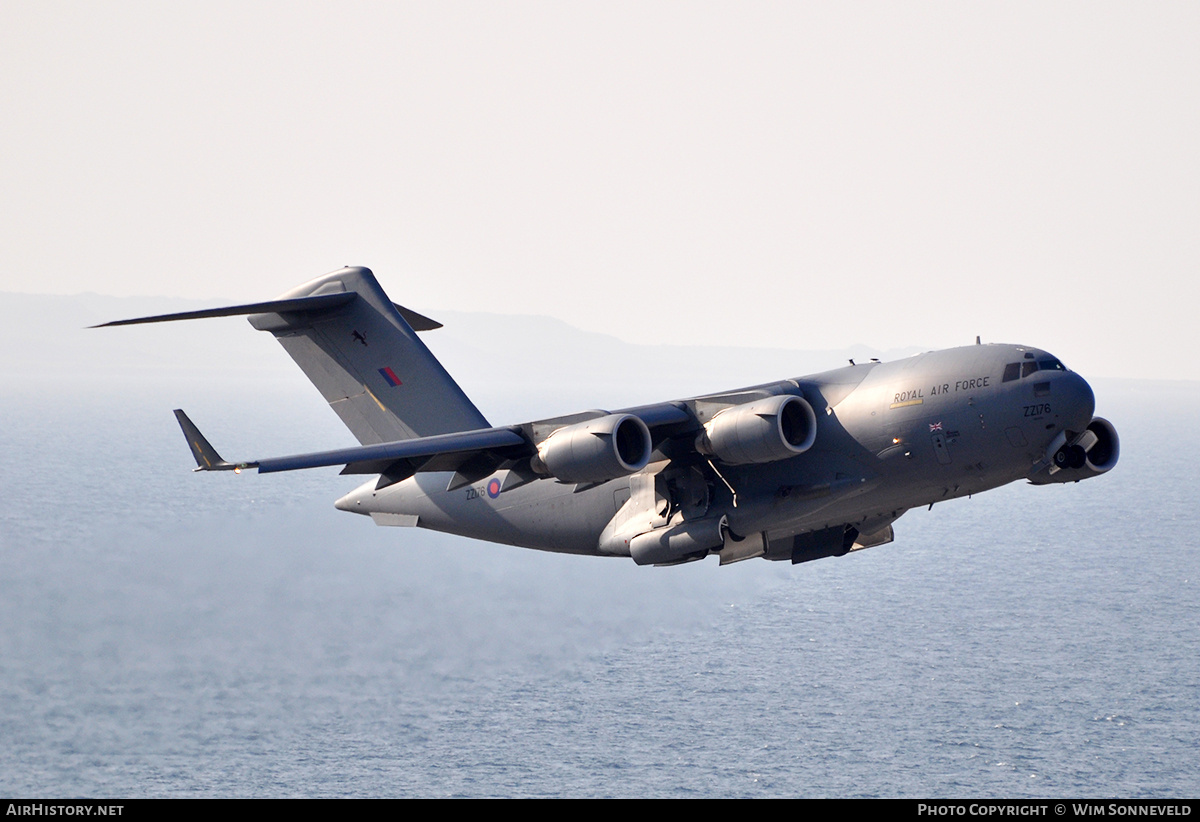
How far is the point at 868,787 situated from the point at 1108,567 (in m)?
58.3

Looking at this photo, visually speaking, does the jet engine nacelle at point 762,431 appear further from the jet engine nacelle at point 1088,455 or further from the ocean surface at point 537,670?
the ocean surface at point 537,670

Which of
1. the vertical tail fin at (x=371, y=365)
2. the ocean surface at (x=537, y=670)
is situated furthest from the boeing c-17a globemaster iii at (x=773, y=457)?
the ocean surface at (x=537, y=670)

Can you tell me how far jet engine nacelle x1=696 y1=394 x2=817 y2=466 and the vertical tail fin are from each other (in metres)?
6.69

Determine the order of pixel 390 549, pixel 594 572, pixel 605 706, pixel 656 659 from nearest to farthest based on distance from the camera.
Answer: pixel 594 572
pixel 390 549
pixel 605 706
pixel 656 659

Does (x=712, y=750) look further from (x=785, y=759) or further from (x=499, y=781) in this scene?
(x=499, y=781)

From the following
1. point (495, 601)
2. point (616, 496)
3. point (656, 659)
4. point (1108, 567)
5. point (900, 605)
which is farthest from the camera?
point (1108, 567)

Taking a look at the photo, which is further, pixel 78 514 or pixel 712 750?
pixel 78 514

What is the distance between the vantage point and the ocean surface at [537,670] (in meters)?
46.7

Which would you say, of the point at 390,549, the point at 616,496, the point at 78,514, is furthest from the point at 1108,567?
the point at 616,496

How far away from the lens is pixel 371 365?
25031 millimetres

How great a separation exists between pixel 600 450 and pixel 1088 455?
27.1 feet

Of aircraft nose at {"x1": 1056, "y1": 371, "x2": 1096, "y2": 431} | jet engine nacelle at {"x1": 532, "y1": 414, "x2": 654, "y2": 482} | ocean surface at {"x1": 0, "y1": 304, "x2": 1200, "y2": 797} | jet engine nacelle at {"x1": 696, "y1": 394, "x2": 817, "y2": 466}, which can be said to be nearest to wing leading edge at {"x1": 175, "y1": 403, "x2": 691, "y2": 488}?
jet engine nacelle at {"x1": 532, "y1": 414, "x2": 654, "y2": 482}

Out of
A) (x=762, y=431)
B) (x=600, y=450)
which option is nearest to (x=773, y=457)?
(x=762, y=431)

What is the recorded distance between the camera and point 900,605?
100 m
